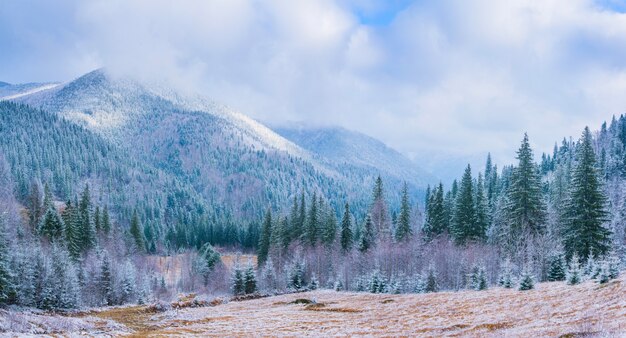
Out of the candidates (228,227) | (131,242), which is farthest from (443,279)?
(228,227)

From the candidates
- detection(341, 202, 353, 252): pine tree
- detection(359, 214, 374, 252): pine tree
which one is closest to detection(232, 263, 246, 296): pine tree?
detection(341, 202, 353, 252): pine tree

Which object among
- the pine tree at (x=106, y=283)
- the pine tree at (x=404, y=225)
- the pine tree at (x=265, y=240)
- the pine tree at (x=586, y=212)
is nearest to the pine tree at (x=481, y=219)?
the pine tree at (x=404, y=225)

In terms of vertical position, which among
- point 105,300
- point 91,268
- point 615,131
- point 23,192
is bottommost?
point 105,300

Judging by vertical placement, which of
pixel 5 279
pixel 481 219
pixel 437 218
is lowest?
pixel 5 279

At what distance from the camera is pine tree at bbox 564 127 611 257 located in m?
52.5

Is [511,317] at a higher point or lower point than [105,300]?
higher

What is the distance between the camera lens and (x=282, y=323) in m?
45.1

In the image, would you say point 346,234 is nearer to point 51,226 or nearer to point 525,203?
point 525,203

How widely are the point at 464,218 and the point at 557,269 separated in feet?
99.4

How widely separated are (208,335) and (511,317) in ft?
79.1

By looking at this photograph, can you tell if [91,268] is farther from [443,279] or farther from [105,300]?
[443,279]

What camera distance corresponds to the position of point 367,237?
9075 centimetres

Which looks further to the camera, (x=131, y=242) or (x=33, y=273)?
(x=131, y=242)

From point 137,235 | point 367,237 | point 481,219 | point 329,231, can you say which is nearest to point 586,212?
point 481,219
